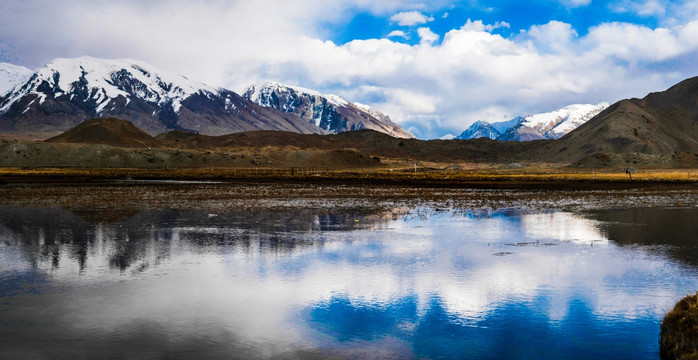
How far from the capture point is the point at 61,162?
17075 cm

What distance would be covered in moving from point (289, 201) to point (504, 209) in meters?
16.7

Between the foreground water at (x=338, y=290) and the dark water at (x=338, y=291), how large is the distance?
2.2 inches

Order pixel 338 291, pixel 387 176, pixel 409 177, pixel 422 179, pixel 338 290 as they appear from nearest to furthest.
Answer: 1. pixel 338 291
2. pixel 338 290
3. pixel 422 179
4. pixel 409 177
5. pixel 387 176

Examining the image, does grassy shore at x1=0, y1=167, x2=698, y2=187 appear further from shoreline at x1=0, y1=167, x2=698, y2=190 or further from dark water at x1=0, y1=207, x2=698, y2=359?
dark water at x1=0, y1=207, x2=698, y2=359

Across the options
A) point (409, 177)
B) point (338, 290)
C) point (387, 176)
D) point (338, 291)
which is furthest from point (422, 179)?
point (338, 291)

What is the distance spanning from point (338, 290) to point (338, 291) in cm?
11

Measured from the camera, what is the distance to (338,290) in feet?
51.9

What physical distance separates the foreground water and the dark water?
55mm

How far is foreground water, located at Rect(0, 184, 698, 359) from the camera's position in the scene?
11547 mm

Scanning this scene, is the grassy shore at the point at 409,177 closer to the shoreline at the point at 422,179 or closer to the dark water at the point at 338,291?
the shoreline at the point at 422,179

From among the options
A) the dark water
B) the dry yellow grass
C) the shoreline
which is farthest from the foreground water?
the dry yellow grass

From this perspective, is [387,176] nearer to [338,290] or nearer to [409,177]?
[409,177]

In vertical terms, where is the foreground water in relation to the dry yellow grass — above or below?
below

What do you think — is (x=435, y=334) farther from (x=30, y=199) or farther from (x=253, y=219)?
(x=30, y=199)
